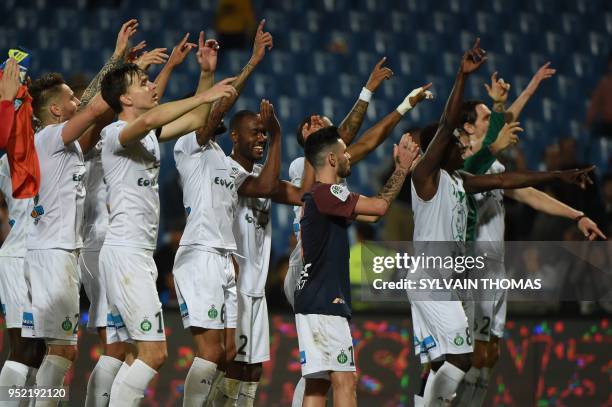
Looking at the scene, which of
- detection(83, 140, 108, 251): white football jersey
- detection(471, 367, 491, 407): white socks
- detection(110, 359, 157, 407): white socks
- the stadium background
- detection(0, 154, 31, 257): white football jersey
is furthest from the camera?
the stadium background

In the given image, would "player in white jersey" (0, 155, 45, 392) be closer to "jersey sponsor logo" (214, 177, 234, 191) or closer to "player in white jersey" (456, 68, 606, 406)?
"jersey sponsor logo" (214, 177, 234, 191)

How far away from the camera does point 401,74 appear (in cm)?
1183

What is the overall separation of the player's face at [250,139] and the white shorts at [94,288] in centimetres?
109

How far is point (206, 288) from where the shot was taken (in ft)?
19.5

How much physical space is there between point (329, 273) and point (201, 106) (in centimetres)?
121

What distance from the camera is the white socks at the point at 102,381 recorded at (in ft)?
19.8

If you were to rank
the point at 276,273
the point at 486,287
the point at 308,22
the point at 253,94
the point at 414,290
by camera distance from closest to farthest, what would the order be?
1. the point at 414,290
2. the point at 486,287
3. the point at 276,273
4. the point at 253,94
5. the point at 308,22

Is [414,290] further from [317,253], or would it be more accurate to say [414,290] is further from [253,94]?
[253,94]

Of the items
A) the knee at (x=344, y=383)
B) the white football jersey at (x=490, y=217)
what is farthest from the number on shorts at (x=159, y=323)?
the white football jersey at (x=490, y=217)

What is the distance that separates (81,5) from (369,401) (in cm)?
651

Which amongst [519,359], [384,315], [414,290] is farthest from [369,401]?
[414,290]

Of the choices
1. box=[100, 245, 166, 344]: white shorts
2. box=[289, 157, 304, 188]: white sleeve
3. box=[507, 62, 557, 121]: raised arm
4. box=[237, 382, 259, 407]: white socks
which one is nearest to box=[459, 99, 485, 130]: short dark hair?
box=[507, 62, 557, 121]: raised arm

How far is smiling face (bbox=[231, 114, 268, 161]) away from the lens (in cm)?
641

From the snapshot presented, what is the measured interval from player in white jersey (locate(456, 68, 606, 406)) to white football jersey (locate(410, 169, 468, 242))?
588mm
